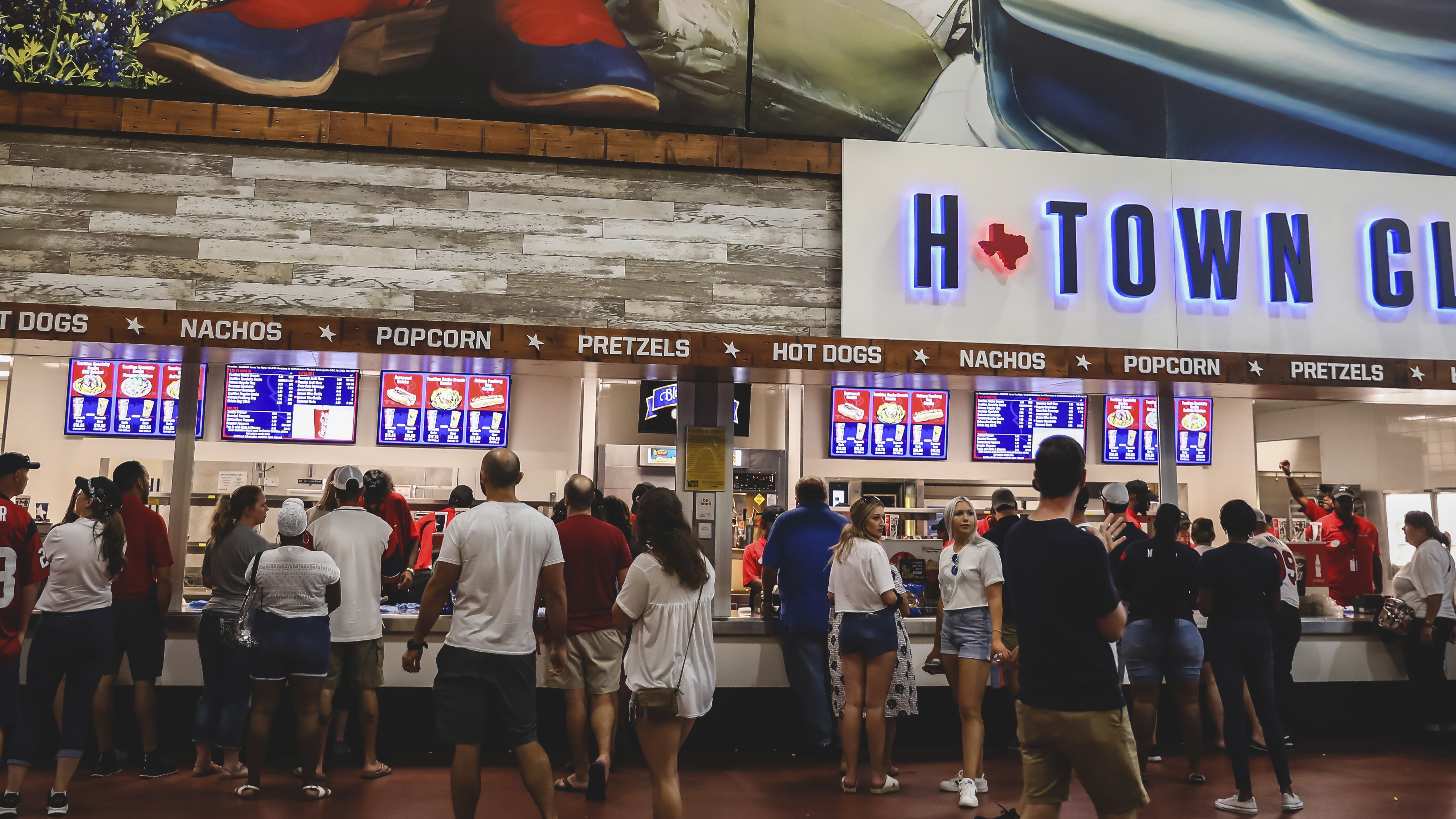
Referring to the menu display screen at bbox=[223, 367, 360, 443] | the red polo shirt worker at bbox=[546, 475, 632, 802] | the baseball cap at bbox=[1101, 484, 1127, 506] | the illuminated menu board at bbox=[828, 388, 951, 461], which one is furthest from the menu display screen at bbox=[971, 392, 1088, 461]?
the menu display screen at bbox=[223, 367, 360, 443]

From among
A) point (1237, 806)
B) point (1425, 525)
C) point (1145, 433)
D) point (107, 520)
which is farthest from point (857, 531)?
point (1145, 433)

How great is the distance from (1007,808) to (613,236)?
14.0ft

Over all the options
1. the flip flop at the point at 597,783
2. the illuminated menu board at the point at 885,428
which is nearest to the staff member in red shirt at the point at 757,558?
the illuminated menu board at the point at 885,428

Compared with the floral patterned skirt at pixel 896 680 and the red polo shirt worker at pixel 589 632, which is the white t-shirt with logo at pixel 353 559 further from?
the floral patterned skirt at pixel 896 680

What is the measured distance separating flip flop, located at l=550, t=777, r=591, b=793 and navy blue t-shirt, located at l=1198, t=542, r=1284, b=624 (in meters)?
3.61

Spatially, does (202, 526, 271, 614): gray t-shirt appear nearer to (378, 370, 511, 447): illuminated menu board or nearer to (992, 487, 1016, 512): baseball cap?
(378, 370, 511, 447): illuminated menu board

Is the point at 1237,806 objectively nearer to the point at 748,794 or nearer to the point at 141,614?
the point at 748,794

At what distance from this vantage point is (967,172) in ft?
24.3

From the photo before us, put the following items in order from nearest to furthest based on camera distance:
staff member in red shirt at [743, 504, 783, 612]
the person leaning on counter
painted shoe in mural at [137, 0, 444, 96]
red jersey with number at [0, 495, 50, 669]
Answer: red jersey with number at [0, 495, 50, 669]
painted shoe in mural at [137, 0, 444, 96]
staff member in red shirt at [743, 504, 783, 612]
the person leaning on counter

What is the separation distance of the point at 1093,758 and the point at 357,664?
13.7ft

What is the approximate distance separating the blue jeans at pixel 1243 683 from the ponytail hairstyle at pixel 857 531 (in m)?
1.92

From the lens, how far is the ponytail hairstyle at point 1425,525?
727 centimetres

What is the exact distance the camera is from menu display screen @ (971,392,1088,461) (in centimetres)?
974

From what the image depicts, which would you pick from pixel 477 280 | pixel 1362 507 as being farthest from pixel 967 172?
pixel 1362 507
